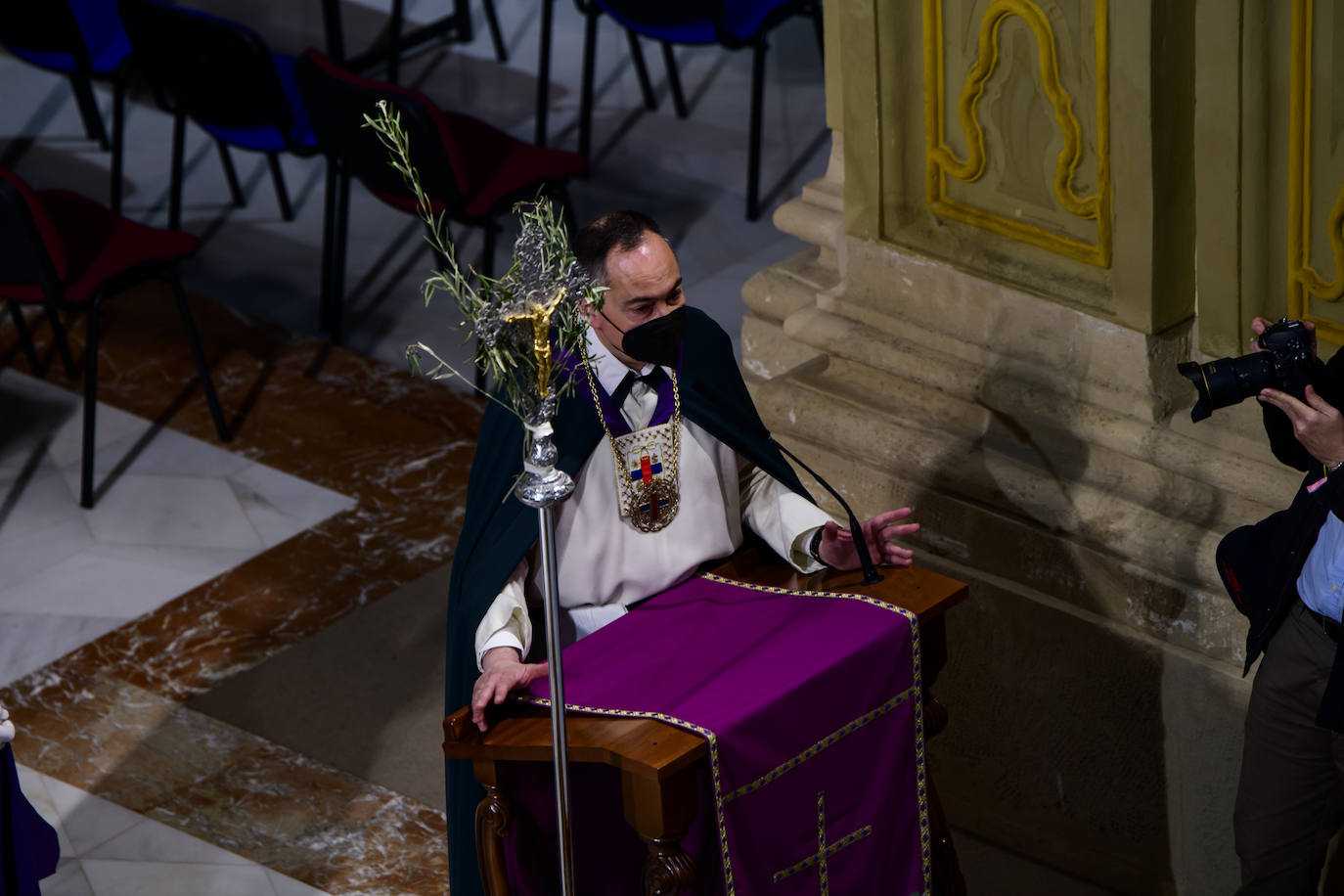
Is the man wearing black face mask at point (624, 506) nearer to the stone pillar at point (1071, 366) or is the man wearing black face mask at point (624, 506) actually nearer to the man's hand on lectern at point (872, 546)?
the man's hand on lectern at point (872, 546)

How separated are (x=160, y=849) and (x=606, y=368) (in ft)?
5.35

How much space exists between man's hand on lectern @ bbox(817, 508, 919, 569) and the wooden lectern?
0.03m

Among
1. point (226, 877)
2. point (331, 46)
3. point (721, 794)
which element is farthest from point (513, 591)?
point (331, 46)

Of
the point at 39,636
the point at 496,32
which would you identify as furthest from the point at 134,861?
the point at 496,32

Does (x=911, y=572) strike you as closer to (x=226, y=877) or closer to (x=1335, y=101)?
(x=1335, y=101)

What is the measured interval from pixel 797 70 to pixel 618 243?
17.0 ft

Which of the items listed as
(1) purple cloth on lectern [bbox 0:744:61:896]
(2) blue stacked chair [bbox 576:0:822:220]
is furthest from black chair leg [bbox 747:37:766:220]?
Answer: (1) purple cloth on lectern [bbox 0:744:61:896]

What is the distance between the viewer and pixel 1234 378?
3115 mm

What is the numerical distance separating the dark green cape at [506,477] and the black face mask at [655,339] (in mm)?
205

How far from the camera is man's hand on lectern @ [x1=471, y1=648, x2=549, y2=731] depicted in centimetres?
298

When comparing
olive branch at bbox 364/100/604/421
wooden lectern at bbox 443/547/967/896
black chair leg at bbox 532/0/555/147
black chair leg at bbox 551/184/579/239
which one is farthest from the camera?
black chair leg at bbox 532/0/555/147

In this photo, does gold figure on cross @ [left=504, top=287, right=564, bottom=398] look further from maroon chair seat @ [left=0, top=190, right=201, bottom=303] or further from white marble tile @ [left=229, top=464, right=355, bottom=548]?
maroon chair seat @ [left=0, top=190, right=201, bottom=303]

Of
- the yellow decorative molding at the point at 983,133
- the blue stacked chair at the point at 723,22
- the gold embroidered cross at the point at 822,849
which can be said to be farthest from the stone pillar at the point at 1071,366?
the blue stacked chair at the point at 723,22

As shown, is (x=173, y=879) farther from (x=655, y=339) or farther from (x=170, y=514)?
(x=655, y=339)
